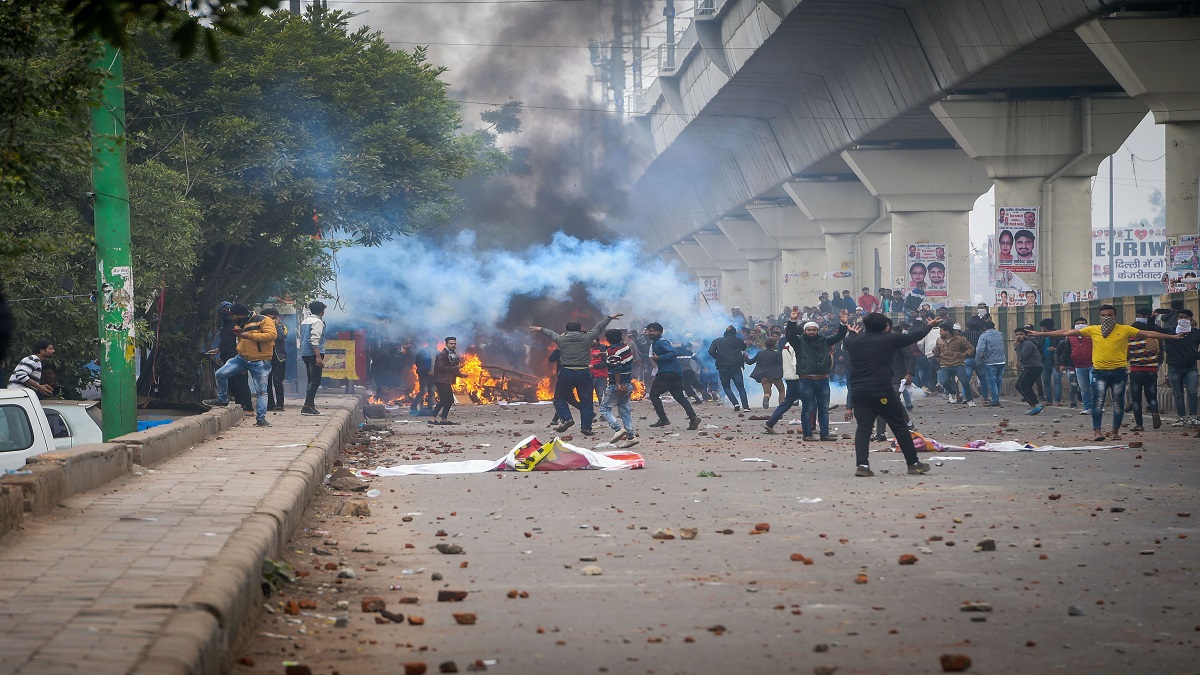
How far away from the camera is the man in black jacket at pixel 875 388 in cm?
1380

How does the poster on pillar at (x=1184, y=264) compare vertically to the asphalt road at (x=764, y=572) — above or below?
above

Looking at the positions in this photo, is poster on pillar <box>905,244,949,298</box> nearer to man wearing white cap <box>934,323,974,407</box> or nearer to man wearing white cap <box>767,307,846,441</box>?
man wearing white cap <box>934,323,974,407</box>

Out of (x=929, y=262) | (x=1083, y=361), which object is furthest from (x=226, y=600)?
(x=929, y=262)

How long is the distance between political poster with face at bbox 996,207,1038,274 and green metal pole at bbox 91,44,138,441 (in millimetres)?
23051

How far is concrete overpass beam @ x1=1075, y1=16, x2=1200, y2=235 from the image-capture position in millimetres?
24078

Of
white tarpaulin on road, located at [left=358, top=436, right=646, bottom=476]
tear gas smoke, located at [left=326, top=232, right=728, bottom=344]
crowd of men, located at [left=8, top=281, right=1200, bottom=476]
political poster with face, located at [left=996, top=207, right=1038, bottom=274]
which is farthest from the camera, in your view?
tear gas smoke, located at [left=326, top=232, right=728, bottom=344]

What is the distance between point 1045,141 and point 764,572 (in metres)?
27.3

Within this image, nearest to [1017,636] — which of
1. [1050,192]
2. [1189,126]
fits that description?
[1189,126]

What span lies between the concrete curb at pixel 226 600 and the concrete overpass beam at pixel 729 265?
7095 centimetres

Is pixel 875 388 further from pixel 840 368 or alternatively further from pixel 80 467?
pixel 840 368

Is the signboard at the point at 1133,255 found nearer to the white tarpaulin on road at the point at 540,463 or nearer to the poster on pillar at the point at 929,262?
the poster on pillar at the point at 929,262

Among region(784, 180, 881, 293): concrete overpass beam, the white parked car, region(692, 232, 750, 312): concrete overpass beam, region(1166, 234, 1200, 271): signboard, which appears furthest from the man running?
region(692, 232, 750, 312): concrete overpass beam

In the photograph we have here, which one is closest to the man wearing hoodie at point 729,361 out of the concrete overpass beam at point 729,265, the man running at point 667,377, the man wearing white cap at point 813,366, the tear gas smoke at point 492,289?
the man running at point 667,377

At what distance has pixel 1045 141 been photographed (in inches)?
1302
